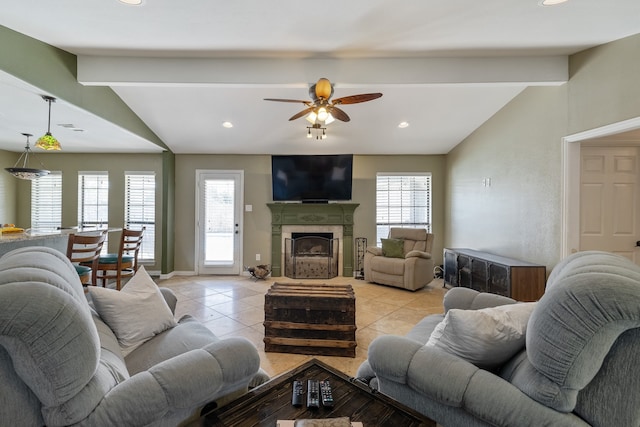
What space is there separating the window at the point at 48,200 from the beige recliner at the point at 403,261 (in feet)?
19.7

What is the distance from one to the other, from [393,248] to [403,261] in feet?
1.21

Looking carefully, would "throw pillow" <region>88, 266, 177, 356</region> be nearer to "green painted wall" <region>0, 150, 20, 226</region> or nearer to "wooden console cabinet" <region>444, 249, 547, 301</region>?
"wooden console cabinet" <region>444, 249, 547, 301</region>

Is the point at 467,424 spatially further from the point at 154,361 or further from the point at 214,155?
the point at 214,155

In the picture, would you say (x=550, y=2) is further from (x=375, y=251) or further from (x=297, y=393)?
(x=375, y=251)

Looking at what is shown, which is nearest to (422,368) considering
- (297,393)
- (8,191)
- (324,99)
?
(297,393)

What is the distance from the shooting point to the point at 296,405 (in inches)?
44.7

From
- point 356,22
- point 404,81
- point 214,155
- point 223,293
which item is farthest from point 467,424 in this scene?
point 214,155

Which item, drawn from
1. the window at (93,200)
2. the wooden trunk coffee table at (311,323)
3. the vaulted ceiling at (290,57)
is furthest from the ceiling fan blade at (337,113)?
the window at (93,200)

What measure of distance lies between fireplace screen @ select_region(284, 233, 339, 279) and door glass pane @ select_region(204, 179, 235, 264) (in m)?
1.17

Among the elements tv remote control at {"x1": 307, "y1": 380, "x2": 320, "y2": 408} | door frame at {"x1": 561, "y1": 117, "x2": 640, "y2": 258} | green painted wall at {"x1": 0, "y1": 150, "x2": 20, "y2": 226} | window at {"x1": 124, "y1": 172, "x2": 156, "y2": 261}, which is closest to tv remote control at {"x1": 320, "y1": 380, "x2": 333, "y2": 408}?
tv remote control at {"x1": 307, "y1": 380, "x2": 320, "y2": 408}

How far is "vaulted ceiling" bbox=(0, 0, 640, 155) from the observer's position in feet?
6.86

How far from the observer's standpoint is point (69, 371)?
2.98ft

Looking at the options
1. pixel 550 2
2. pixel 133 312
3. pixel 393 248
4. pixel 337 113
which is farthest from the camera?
pixel 393 248

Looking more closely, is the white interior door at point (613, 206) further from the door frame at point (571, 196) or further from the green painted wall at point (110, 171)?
the green painted wall at point (110, 171)
